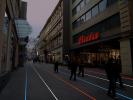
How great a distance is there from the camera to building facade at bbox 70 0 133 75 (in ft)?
65.0

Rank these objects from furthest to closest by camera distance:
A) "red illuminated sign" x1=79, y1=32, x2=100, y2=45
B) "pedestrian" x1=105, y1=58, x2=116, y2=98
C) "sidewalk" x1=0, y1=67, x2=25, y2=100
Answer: "red illuminated sign" x1=79, y1=32, x2=100, y2=45 < "sidewalk" x1=0, y1=67, x2=25, y2=100 < "pedestrian" x1=105, y1=58, x2=116, y2=98

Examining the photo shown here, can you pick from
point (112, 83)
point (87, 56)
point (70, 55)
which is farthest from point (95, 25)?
point (112, 83)

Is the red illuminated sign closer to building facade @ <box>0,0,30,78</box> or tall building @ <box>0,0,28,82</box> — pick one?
tall building @ <box>0,0,28,82</box>

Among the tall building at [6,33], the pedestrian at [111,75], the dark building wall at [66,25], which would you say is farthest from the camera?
the dark building wall at [66,25]

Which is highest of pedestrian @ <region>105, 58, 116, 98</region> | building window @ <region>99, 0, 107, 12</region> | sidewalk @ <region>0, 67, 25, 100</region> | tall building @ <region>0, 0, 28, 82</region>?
building window @ <region>99, 0, 107, 12</region>

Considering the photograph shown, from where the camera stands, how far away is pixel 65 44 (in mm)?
49281

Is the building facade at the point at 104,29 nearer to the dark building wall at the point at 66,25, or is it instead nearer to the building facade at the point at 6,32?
the dark building wall at the point at 66,25

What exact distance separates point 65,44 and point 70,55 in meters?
3.61

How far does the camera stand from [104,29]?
2742 cm

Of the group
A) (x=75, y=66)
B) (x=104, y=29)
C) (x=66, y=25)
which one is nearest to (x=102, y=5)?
(x=104, y=29)

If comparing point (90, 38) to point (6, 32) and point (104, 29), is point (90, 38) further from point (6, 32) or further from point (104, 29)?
point (6, 32)

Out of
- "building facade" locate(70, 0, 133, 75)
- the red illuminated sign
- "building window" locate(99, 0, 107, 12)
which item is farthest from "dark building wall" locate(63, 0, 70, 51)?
"building window" locate(99, 0, 107, 12)

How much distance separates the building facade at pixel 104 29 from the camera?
19.8 m

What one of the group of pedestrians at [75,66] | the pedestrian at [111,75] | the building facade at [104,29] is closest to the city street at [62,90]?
the pedestrian at [111,75]
